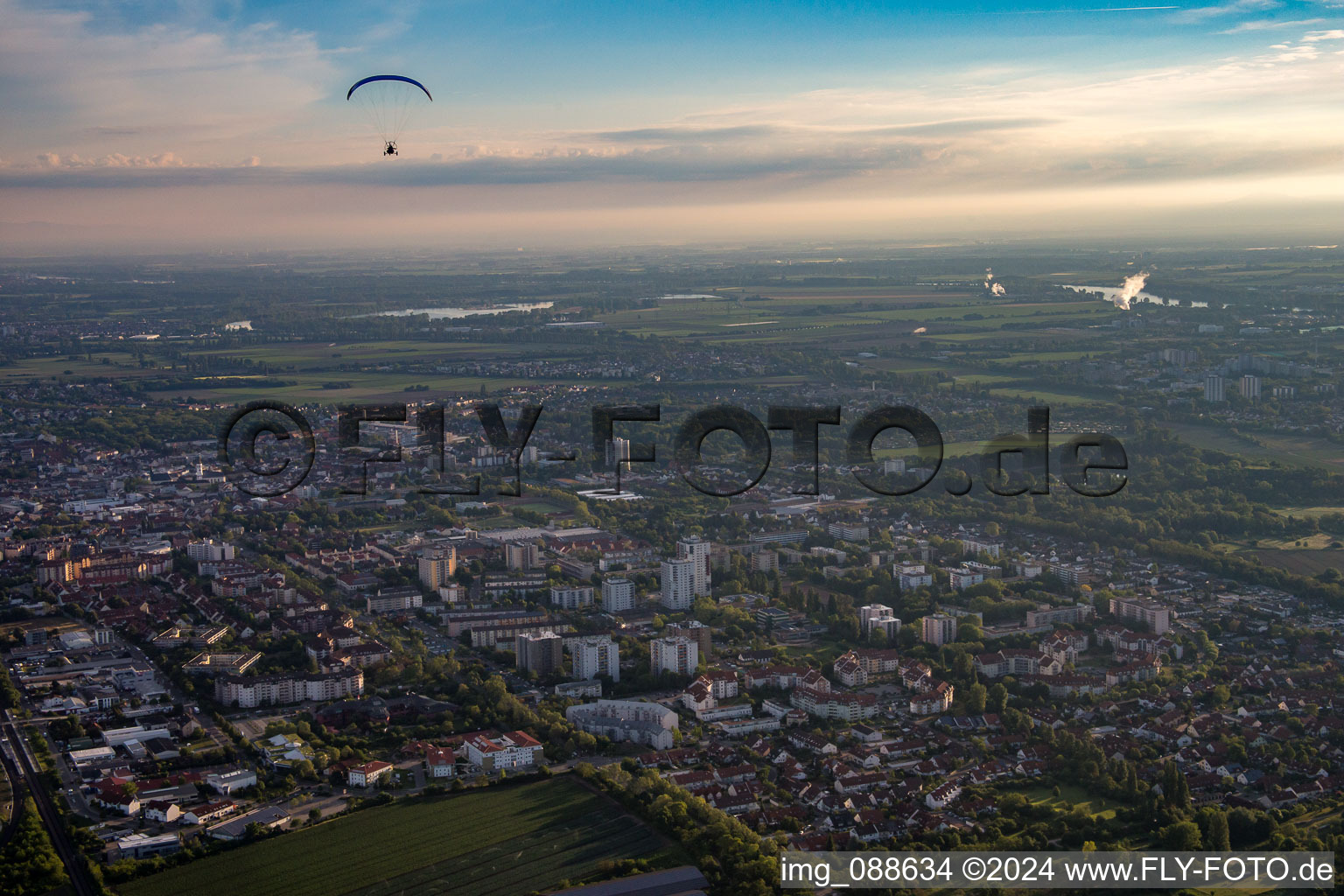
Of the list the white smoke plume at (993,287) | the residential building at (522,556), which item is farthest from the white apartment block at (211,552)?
the white smoke plume at (993,287)

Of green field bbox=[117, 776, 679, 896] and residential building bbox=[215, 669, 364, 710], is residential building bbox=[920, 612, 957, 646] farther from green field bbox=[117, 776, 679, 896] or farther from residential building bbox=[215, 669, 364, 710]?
residential building bbox=[215, 669, 364, 710]

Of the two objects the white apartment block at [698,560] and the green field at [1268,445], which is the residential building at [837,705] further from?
the green field at [1268,445]

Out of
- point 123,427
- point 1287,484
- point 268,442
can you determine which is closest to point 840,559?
point 1287,484

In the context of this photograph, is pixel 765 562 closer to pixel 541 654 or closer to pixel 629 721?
pixel 541 654

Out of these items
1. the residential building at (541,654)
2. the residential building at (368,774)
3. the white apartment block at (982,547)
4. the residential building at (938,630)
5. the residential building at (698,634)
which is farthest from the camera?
the white apartment block at (982,547)

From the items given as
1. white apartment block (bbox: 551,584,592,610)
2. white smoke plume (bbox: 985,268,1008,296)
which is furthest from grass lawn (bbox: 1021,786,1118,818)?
white smoke plume (bbox: 985,268,1008,296)
